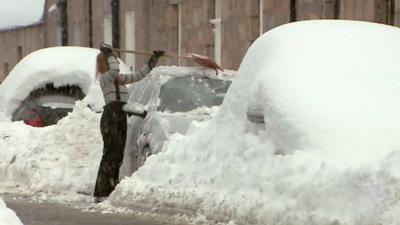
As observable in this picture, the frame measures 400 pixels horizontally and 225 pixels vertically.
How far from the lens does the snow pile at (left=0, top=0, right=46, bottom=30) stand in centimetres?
4166

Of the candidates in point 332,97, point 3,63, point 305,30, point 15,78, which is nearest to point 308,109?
point 332,97

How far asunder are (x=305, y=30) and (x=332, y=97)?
1267mm

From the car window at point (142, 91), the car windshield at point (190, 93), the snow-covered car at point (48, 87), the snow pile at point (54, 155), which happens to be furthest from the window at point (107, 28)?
the car windshield at point (190, 93)

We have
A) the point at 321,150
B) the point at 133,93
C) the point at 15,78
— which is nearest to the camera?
the point at 321,150

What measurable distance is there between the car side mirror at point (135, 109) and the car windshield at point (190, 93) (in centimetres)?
18

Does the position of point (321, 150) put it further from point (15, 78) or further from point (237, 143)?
point (15, 78)

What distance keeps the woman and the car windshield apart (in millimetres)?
480

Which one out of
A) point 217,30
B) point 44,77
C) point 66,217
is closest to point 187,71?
point 66,217

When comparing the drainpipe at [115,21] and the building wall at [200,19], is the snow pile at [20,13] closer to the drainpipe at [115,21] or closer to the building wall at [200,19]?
the building wall at [200,19]

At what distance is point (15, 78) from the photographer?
56.4 feet

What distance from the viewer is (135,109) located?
36.5ft

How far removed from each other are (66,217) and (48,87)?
293 inches

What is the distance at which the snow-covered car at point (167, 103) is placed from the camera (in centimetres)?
1089

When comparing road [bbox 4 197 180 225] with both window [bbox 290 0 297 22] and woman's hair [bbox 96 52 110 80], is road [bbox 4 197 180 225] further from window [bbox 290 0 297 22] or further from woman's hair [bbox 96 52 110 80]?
window [bbox 290 0 297 22]
